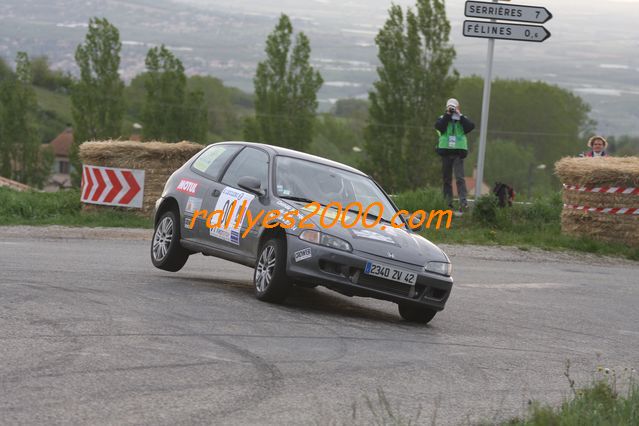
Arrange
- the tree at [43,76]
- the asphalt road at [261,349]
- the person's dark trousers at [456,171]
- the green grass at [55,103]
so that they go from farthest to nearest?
the tree at [43,76]
the green grass at [55,103]
the person's dark trousers at [456,171]
the asphalt road at [261,349]

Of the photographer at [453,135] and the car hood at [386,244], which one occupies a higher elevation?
the photographer at [453,135]

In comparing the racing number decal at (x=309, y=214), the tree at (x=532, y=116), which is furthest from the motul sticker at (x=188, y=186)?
the tree at (x=532, y=116)

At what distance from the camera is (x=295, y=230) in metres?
10.6

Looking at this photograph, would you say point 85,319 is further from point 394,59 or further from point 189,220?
point 394,59

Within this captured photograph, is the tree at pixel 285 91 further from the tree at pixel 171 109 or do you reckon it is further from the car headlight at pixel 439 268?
the car headlight at pixel 439 268

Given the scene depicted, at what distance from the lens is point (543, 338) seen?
10383 mm

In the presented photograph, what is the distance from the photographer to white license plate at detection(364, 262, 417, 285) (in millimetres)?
10375

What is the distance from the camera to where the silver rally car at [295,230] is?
410 inches

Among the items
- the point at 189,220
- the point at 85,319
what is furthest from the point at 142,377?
the point at 189,220

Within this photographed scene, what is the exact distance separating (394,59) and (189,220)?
63.1 meters

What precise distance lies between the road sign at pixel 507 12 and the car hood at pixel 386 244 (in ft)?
36.9

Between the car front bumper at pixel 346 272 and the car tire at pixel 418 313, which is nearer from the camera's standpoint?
the car front bumper at pixel 346 272

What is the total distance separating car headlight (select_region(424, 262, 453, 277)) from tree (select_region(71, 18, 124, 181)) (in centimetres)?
7720

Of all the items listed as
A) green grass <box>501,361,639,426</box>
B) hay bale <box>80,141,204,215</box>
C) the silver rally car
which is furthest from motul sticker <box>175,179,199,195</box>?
hay bale <box>80,141,204,215</box>
